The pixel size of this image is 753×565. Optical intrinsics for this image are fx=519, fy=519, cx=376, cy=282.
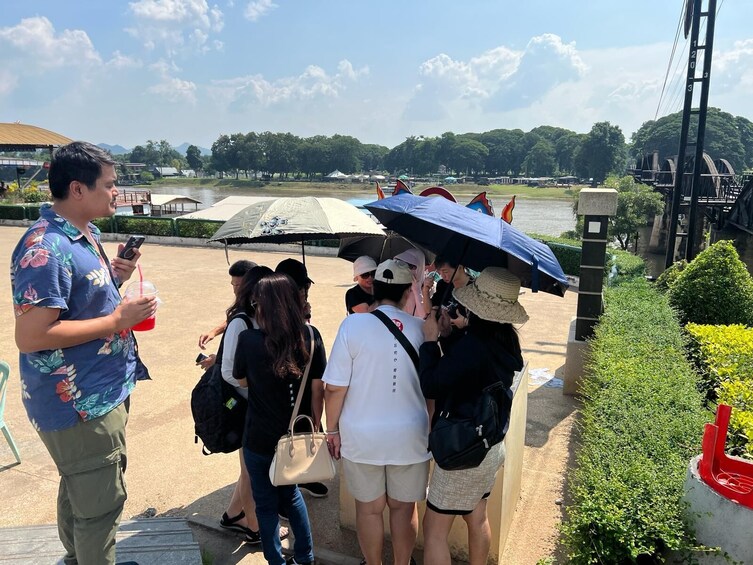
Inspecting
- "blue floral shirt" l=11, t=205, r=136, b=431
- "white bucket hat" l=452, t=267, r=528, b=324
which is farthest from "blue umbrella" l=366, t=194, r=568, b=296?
"blue floral shirt" l=11, t=205, r=136, b=431

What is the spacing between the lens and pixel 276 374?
230cm

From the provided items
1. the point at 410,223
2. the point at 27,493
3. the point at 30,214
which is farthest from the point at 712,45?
the point at 30,214

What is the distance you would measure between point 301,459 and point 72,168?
1.51m

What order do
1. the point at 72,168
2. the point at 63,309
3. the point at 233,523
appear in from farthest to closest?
the point at 233,523
the point at 72,168
the point at 63,309

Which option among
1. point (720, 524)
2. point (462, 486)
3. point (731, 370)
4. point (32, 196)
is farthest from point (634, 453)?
point (32, 196)

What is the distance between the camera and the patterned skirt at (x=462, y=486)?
7.20ft

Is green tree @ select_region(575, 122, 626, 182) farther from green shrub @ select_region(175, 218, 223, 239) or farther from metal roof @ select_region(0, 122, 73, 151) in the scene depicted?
green shrub @ select_region(175, 218, 223, 239)

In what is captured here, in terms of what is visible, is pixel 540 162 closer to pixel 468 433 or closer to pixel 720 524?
pixel 720 524

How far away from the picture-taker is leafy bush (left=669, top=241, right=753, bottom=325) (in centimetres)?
600

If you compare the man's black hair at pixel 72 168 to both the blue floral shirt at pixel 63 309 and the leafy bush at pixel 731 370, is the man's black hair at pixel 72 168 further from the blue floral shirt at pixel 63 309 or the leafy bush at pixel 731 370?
the leafy bush at pixel 731 370

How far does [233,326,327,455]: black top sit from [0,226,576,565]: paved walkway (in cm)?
89

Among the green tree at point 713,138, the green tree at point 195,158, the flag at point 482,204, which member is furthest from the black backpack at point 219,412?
the green tree at point 195,158

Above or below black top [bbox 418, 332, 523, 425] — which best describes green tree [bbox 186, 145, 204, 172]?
above

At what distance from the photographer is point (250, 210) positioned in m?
3.20
